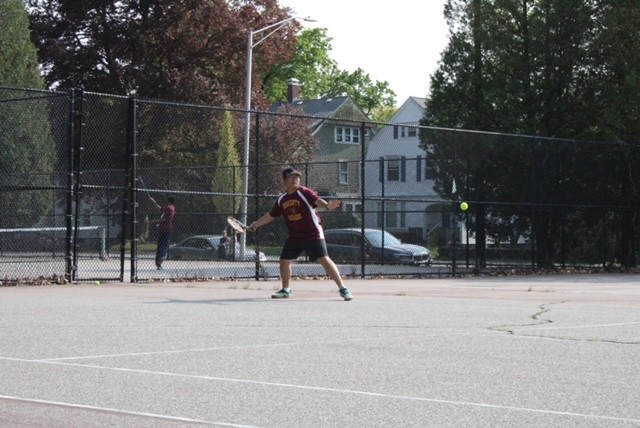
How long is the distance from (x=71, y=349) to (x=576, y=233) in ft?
73.5

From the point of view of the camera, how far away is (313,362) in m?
9.17

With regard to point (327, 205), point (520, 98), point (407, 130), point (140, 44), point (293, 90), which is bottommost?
point (327, 205)

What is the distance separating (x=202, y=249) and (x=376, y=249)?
4.06 metres

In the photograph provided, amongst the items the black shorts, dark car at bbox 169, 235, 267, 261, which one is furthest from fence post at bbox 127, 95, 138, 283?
dark car at bbox 169, 235, 267, 261

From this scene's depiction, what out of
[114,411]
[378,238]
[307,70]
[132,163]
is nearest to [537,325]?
[114,411]

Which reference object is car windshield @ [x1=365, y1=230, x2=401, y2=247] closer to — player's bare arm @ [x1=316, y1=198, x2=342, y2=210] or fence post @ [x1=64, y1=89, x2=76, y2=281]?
fence post @ [x1=64, y1=89, x2=76, y2=281]

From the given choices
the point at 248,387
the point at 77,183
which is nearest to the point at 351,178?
the point at 77,183

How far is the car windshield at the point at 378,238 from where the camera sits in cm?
2769

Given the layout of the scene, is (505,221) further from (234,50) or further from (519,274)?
(234,50)

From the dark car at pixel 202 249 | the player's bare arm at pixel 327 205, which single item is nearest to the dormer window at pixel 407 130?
the dark car at pixel 202 249

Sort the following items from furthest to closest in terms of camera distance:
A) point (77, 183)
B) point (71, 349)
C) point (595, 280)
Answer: point (595, 280), point (77, 183), point (71, 349)

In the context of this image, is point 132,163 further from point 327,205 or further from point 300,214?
point 327,205

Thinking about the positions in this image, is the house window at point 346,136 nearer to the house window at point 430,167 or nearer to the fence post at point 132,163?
the house window at point 430,167

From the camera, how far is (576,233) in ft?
100
